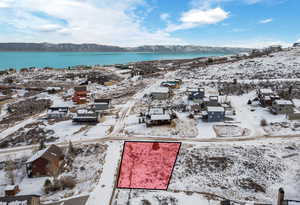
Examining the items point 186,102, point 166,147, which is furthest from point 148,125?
point 166,147

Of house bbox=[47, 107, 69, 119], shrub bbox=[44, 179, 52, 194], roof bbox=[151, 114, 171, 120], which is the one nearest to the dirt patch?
house bbox=[47, 107, 69, 119]

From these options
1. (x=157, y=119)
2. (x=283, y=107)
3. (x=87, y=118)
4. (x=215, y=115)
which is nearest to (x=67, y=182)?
(x=157, y=119)

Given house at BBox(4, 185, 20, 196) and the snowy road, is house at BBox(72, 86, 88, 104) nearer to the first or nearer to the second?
the snowy road

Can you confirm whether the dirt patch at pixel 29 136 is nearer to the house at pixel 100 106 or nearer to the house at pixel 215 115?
the house at pixel 100 106

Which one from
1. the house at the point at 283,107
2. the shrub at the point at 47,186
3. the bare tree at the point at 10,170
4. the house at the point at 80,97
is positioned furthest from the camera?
the house at the point at 80,97

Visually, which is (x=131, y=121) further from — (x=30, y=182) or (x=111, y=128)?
(x=30, y=182)

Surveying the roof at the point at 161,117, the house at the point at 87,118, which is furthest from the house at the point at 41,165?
the roof at the point at 161,117

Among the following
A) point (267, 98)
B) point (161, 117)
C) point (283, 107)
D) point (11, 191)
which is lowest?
point (11, 191)

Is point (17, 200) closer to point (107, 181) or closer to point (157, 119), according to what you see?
point (107, 181)
